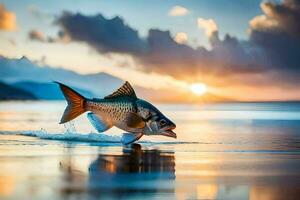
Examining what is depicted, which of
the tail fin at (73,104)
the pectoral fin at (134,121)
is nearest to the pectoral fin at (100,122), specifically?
the tail fin at (73,104)

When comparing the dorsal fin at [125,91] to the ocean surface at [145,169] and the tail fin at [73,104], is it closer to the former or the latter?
the tail fin at [73,104]

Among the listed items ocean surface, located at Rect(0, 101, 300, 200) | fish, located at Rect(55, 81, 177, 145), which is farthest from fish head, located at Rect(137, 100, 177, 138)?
ocean surface, located at Rect(0, 101, 300, 200)

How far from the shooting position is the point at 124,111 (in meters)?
15.6

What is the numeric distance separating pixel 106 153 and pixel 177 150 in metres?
1.92

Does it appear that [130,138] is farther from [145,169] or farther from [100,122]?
[145,169]

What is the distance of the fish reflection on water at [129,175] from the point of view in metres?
9.69

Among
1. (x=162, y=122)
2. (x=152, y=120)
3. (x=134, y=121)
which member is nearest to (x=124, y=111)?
(x=134, y=121)

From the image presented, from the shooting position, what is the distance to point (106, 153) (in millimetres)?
15438

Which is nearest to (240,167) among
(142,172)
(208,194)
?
(142,172)

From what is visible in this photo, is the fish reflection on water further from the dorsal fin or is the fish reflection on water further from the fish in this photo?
the dorsal fin

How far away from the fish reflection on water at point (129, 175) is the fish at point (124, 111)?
22.5 inches

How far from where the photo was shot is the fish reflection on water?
31.8 feet

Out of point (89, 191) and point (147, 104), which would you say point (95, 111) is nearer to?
point (147, 104)

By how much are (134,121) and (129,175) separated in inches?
158
